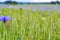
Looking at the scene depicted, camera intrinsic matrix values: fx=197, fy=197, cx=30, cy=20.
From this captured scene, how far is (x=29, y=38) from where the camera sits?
3.36 feet

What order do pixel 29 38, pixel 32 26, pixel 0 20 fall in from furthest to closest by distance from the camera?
pixel 0 20, pixel 32 26, pixel 29 38

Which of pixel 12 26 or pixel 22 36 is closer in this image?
pixel 22 36

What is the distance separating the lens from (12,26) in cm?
123

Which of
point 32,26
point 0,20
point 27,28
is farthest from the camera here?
point 0,20

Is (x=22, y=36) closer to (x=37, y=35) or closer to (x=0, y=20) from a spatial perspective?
(x=37, y=35)

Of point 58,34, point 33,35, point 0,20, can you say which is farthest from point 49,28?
point 0,20

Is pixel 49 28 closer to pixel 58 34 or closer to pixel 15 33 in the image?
pixel 58 34

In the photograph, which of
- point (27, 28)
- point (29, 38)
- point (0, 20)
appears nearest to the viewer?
point (29, 38)

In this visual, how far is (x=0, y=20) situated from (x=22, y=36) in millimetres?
423

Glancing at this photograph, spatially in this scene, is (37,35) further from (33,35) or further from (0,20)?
(0,20)

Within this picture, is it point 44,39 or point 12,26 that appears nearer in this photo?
point 44,39

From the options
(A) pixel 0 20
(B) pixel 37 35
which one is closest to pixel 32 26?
(B) pixel 37 35

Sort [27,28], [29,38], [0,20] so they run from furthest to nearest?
[0,20]
[27,28]
[29,38]

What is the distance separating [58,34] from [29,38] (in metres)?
0.23
